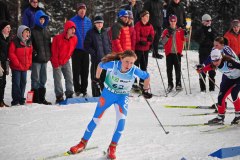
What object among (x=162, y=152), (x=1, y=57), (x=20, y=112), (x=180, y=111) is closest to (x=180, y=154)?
(x=162, y=152)

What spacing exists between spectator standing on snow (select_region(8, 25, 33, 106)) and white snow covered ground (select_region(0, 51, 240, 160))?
430 millimetres

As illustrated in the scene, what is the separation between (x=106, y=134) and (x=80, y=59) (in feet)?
11.8

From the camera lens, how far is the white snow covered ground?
5.38 metres

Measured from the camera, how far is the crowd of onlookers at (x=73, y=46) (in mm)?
8523

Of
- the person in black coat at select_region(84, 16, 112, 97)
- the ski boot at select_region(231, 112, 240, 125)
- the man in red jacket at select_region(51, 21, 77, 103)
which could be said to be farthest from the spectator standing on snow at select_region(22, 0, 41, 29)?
the ski boot at select_region(231, 112, 240, 125)

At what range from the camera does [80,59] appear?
9625 mm

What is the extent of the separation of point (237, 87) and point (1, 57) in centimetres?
525

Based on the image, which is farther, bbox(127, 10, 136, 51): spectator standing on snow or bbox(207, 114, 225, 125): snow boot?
bbox(127, 10, 136, 51): spectator standing on snow

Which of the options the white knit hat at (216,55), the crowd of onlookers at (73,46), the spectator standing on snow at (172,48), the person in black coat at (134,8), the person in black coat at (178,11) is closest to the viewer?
the white knit hat at (216,55)

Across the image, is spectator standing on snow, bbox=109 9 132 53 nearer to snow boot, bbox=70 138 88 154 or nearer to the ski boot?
the ski boot

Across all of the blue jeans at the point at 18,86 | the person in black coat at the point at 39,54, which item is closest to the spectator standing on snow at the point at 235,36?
the person in black coat at the point at 39,54

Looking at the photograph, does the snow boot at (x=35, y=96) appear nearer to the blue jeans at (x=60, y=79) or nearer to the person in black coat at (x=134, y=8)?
the blue jeans at (x=60, y=79)

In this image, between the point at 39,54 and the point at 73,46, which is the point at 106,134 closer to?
the point at 39,54

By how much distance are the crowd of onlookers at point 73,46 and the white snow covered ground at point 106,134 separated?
79 cm
